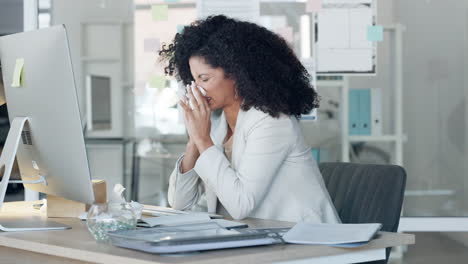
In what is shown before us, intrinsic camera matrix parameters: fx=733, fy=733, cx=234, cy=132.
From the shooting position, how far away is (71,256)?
1381 millimetres

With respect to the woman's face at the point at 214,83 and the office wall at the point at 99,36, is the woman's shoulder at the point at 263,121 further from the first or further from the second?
the office wall at the point at 99,36

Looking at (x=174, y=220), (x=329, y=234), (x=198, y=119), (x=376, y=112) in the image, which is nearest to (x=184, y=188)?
(x=198, y=119)

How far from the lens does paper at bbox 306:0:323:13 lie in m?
3.82

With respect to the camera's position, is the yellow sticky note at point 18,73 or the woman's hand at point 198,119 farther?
the woman's hand at point 198,119

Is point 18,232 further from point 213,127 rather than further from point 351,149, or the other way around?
point 351,149

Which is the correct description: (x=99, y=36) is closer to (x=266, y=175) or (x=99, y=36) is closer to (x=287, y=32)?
(x=287, y=32)

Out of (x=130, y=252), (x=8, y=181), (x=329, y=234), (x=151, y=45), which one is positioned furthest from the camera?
(x=151, y=45)

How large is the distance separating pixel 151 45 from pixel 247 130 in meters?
2.11

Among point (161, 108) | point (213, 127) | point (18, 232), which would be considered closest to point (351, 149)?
point (161, 108)

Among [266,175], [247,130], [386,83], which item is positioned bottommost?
[266,175]

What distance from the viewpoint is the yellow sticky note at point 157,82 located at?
398 centimetres

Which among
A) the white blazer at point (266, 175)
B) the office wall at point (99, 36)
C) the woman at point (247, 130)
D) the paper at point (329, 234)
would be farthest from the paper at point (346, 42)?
the paper at point (329, 234)

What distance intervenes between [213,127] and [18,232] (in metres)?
0.85

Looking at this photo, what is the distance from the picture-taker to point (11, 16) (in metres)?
4.31
